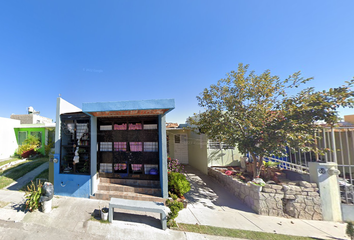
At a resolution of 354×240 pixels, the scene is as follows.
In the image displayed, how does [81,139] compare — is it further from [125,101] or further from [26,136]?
[26,136]

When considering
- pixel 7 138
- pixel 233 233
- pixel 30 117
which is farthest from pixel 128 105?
pixel 30 117

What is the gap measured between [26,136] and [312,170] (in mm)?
19623

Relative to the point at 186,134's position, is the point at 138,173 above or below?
below

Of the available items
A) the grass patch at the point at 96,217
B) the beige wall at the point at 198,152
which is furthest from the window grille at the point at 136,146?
the beige wall at the point at 198,152

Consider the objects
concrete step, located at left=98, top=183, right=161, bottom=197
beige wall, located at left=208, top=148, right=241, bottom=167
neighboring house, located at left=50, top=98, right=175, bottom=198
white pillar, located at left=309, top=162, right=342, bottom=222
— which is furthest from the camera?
beige wall, located at left=208, top=148, right=241, bottom=167

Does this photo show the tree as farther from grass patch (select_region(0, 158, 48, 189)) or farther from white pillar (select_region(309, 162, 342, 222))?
grass patch (select_region(0, 158, 48, 189))

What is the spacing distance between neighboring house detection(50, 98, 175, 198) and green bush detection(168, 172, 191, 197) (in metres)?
0.35

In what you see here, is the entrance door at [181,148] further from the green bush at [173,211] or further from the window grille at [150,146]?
the green bush at [173,211]

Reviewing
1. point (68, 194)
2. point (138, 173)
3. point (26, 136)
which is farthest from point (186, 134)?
point (26, 136)

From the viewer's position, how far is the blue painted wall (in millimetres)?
5355

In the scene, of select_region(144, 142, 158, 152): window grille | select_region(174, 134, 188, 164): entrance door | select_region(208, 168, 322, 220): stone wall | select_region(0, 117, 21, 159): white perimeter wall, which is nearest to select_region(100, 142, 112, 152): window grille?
select_region(144, 142, 158, 152): window grille

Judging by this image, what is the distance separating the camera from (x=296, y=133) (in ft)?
15.4

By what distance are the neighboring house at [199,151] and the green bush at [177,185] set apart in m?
2.59

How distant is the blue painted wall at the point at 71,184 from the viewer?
536cm
